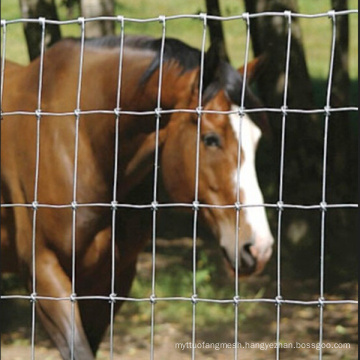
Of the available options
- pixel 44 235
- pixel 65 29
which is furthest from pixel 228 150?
pixel 65 29

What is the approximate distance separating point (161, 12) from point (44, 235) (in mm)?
747

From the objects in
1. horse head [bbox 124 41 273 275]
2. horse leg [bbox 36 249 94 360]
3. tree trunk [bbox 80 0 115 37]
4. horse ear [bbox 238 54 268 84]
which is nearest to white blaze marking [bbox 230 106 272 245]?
horse head [bbox 124 41 273 275]

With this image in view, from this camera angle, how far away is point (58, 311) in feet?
7.01

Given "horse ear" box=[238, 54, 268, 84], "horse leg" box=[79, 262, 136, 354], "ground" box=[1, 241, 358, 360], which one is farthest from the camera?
"ground" box=[1, 241, 358, 360]

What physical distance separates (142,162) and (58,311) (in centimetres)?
41

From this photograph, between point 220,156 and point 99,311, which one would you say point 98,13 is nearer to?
point 220,156

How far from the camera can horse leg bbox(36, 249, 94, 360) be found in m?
2.09

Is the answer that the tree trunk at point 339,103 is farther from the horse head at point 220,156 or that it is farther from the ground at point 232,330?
the horse head at point 220,156

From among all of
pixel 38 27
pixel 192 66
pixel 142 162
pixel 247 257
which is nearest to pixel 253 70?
pixel 192 66

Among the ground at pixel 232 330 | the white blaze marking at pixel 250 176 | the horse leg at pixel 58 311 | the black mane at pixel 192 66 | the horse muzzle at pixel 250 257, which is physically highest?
the black mane at pixel 192 66

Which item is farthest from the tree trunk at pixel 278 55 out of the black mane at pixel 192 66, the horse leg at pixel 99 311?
the horse leg at pixel 99 311

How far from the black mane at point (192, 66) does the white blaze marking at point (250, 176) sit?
5 cm

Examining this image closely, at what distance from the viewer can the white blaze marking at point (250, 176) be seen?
7.07ft

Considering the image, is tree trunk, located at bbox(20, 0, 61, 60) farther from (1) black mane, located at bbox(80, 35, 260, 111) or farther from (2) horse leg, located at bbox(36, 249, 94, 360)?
(2) horse leg, located at bbox(36, 249, 94, 360)
